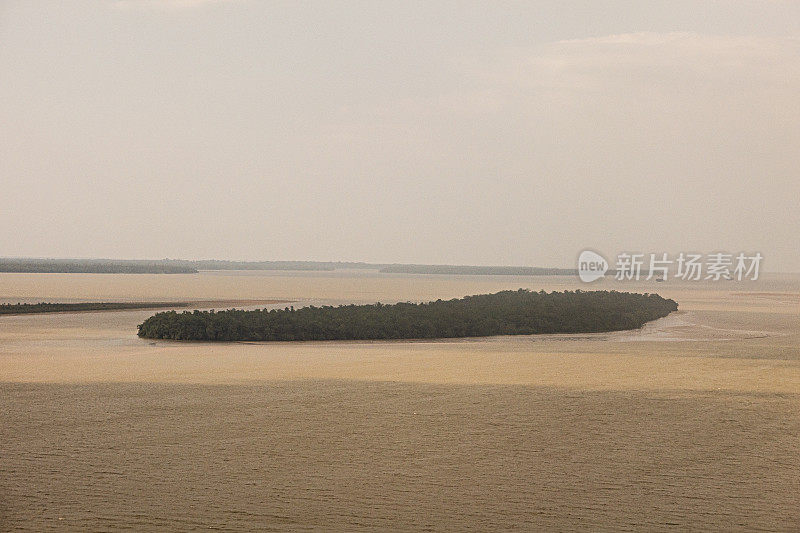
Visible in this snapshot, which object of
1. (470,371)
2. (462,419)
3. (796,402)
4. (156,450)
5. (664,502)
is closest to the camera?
(664,502)

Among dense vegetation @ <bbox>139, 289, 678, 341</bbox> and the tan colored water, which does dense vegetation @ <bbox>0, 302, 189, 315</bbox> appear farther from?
the tan colored water

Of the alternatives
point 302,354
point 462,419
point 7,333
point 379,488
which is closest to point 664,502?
point 379,488

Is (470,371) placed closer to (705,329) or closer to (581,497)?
(581,497)

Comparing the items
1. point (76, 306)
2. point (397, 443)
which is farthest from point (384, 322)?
point (76, 306)

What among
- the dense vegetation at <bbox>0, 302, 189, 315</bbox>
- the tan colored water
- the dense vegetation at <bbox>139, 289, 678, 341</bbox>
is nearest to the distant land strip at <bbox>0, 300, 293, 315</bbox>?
the dense vegetation at <bbox>0, 302, 189, 315</bbox>

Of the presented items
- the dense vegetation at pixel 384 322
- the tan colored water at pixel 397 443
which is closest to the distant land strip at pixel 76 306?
the dense vegetation at pixel 384 322

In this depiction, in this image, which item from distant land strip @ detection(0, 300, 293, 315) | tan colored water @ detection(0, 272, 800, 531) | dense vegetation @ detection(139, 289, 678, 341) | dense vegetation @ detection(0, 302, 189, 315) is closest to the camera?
tan colored water @ detection(0, 272, 800, 531)

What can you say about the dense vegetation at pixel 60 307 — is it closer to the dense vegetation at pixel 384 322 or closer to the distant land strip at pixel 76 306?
the distant land strip at pixel 76 306

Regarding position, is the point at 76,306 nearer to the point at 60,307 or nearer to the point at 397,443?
the point at 60,307
